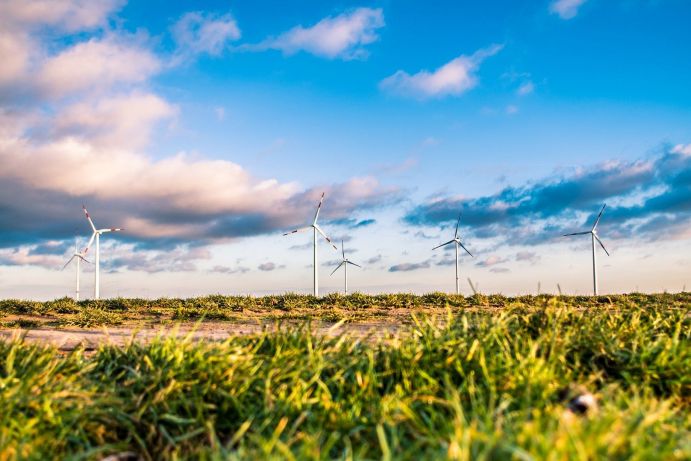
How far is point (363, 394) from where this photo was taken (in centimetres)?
629

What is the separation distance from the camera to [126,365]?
24.5ft

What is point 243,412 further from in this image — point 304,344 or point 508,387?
point 508,387

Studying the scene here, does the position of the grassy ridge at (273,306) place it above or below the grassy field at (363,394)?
above

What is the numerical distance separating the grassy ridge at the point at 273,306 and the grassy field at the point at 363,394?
12260 mm

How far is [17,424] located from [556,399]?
5001mm

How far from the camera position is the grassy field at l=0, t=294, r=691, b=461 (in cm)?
470

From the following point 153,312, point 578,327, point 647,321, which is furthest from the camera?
point 153,312

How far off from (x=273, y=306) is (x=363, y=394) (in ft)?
60.9

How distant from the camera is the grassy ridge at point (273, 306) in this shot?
2097cm

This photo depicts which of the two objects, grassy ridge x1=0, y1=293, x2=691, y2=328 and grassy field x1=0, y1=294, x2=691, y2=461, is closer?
grassy field x1=0, y1=294, x2=691, y2=461

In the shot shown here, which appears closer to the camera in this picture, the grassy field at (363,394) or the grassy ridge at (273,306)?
the grassy field at (363,394)

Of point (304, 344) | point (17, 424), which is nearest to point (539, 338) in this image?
point (304, 344)

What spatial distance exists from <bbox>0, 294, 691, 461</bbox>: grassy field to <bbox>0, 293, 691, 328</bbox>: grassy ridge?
1226 cm

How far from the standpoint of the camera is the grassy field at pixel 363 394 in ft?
15.4
